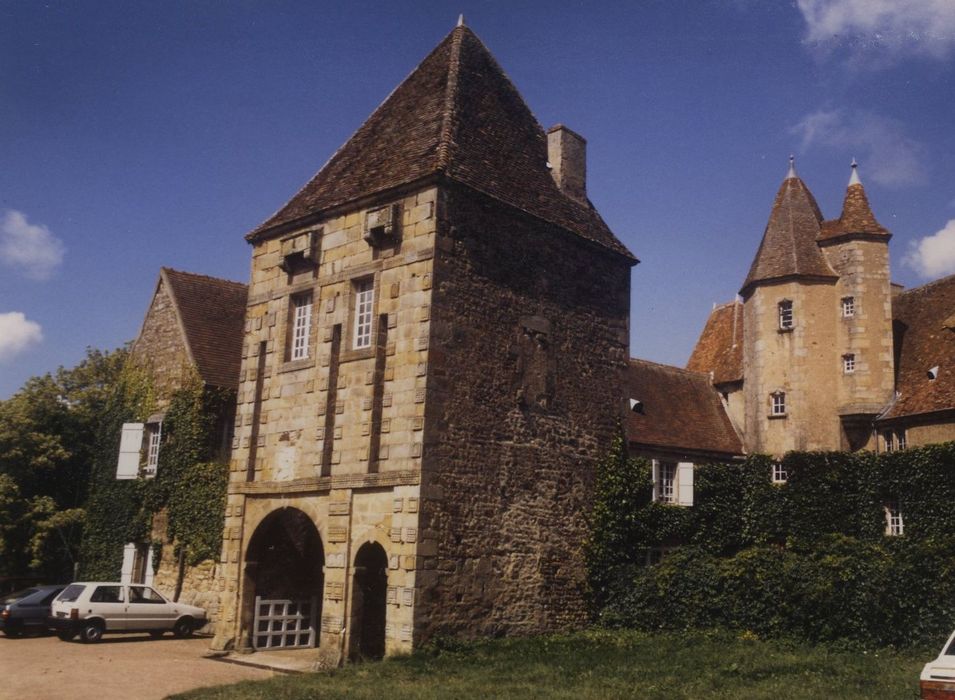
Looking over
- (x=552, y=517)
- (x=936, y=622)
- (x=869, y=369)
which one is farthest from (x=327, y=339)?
(x=869, y=369)

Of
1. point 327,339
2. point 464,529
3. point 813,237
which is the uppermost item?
point 813,237

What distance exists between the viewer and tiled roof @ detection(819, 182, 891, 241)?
91.4 ft

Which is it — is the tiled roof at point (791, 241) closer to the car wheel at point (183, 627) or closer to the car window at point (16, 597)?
the car wheel at point (183, 627)

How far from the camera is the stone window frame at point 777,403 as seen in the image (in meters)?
27.7

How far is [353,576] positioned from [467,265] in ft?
18.9

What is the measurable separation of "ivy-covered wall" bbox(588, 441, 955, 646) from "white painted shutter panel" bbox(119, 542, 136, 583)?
12.4 metres

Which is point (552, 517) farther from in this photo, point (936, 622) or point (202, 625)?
point (202, 625)

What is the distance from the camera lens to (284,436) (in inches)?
691

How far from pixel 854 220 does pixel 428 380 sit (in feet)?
60.5

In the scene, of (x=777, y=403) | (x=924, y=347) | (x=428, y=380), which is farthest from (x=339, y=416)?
(x=924, y=347)

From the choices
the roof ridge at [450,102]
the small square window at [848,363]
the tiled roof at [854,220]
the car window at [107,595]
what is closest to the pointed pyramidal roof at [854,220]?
the tiled roof at [854,220]

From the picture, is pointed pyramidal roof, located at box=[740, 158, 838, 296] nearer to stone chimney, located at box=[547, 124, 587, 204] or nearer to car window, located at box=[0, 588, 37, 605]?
stone chimney, located at box=[547, 124, 587, 204]

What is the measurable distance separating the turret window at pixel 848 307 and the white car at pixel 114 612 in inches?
788

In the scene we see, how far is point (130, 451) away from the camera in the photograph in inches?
907
